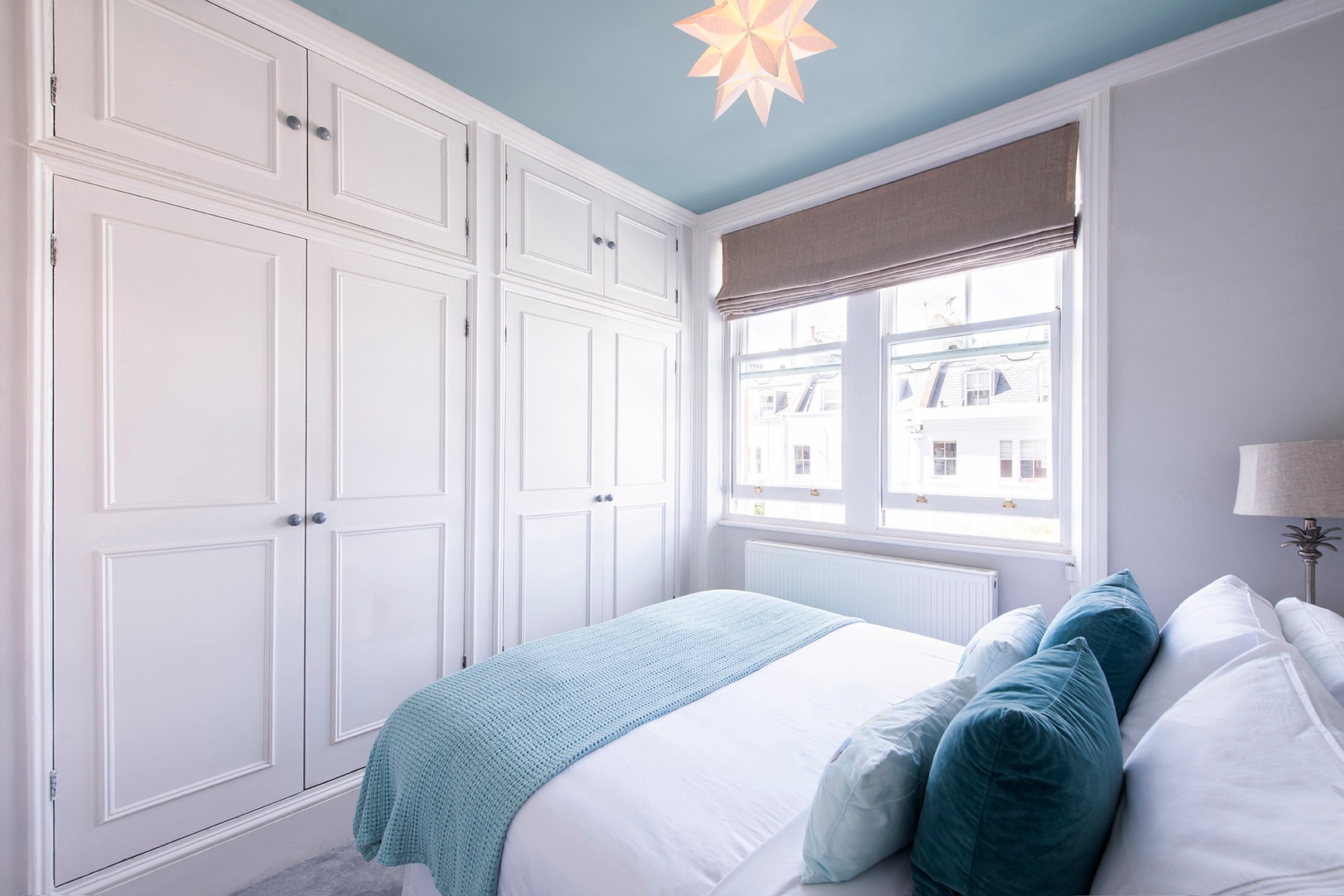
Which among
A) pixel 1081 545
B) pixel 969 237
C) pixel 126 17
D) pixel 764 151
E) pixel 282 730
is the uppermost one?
pixel 764 151

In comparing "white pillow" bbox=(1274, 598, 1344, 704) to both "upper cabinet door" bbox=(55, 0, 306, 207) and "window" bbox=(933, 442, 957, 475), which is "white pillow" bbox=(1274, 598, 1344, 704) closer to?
"window" bbox=(933, 442, 957, 475)

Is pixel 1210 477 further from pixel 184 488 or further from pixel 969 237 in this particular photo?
pixel 184 488

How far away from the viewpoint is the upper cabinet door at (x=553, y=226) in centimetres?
264

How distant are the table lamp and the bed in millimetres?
377

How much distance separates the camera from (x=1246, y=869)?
1.73 feet

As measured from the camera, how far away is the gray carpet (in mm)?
1744

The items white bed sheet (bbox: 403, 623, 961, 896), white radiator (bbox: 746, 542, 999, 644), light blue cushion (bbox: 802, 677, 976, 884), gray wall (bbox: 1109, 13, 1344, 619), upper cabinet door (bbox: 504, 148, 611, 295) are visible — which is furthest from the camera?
upper cabinet door (bbox: 504, 148, 611, 295)

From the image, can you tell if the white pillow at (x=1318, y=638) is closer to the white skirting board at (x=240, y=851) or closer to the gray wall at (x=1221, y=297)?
the gray wall at (x=1221, y=297)

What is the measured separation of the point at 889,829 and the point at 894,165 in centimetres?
289

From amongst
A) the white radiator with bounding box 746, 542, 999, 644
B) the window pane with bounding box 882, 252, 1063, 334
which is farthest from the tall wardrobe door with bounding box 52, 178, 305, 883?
the window pane with bounding box 882, 252, 1063, 334

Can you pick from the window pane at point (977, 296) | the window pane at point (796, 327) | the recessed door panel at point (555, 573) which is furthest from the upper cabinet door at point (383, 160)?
the window pane at point (977, 296)

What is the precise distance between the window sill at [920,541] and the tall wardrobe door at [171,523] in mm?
2340

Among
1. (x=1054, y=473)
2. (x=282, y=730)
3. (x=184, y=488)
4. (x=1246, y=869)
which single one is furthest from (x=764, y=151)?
(x=282, y=730)

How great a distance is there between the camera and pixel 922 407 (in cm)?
287
